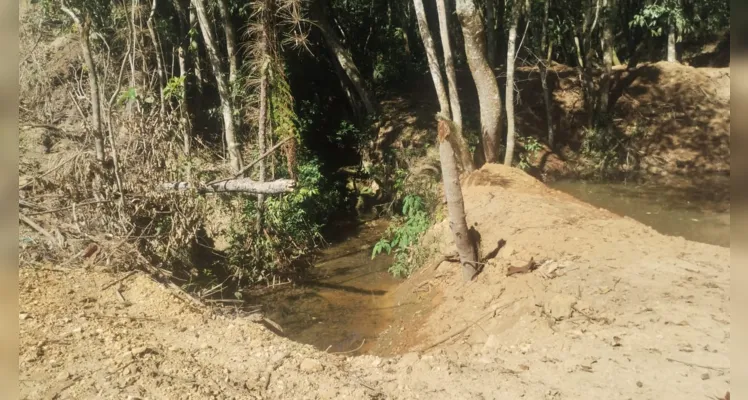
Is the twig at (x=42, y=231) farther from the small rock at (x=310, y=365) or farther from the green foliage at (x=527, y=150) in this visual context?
the green foliage at (x=527, y=150)

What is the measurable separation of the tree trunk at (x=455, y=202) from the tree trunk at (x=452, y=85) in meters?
2.21

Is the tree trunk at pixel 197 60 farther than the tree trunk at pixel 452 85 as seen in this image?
Yes

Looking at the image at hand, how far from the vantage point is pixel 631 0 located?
17984mm

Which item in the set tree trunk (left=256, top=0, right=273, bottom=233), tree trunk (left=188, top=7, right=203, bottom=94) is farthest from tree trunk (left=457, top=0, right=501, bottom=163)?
tree trunk (left=188, top=7, right=203, bottom=94)

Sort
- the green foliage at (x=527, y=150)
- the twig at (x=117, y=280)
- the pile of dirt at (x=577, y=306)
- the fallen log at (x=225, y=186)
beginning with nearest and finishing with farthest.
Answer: the pile of dirt at (x=577, y=306) → the twig at (x=117, y=280) → the fallen log at (x=225, y=186) → the green foliage at (x=527, y=150)

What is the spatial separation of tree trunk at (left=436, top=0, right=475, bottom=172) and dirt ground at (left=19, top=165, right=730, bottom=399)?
293cm

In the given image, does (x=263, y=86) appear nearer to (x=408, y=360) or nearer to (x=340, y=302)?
(x=340, y=302)

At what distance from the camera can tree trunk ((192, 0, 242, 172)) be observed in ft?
28.6

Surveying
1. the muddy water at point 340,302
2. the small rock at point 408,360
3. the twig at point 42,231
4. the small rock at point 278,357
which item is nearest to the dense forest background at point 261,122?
the twig at point 42,231

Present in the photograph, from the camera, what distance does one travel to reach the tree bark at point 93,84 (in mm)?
5633

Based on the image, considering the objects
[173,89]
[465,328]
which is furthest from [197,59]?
[465,328]

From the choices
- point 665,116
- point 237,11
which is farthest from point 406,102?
point 665,116

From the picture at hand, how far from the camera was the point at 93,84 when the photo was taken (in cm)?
589

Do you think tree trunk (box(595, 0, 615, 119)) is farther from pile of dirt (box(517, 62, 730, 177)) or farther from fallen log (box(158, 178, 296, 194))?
fallen log (box(158, 178, 296, 194))
